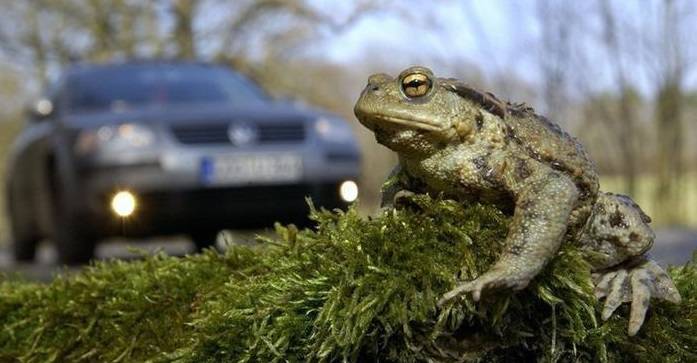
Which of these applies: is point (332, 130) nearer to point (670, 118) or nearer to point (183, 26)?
point (670, 118)

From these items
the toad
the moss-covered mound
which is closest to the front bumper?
the moss-covered mound

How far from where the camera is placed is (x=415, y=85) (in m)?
1.90

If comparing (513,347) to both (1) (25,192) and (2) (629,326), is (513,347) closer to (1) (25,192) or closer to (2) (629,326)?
(2) (629,326)

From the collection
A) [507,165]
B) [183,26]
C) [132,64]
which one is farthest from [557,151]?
[183,26]

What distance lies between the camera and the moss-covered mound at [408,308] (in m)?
1.75

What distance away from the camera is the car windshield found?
23.9 feet

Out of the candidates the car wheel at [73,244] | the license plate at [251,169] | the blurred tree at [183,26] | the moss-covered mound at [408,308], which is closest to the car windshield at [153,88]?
the license plate at [251,169]

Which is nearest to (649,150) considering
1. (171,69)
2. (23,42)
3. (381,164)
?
(381,164)

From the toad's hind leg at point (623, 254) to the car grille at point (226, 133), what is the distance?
15.9ft

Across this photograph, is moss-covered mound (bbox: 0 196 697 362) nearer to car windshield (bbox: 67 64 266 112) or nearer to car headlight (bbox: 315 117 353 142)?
car headlight (bbox: 315 117 353 142)

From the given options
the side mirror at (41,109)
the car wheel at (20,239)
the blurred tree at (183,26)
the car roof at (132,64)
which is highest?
the blurred tree at (183,26)

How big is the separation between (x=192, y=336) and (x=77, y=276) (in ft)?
2.00

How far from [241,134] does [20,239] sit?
3.66m

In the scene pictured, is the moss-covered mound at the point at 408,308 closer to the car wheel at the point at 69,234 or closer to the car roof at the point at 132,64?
the car wheel at the point at 69,234
